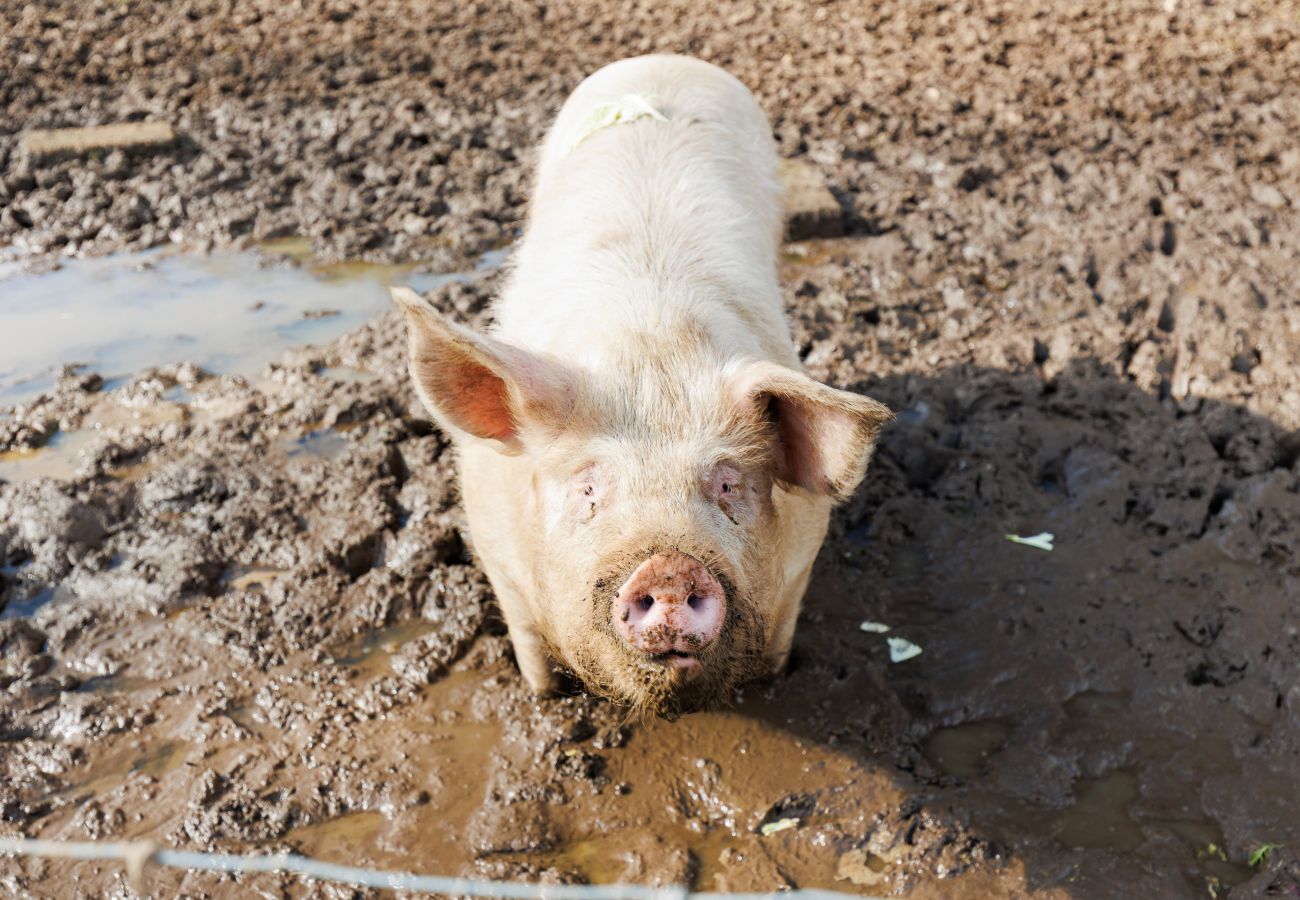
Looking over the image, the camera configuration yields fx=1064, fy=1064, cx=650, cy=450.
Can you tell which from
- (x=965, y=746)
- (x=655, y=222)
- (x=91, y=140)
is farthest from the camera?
(x=91, y=140)

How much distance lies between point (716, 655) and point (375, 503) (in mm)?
2399

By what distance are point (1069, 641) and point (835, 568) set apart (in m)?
0.91

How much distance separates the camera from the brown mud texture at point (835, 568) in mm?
3318

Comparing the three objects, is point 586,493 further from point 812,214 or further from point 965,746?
point 812,214

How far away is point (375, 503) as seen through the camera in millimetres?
4641

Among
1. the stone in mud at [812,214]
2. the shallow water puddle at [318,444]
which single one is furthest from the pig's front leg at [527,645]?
the stone in mud at [812,214]

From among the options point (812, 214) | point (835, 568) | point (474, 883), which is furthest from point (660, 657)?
point (812, 214)

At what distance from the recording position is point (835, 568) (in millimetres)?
4289

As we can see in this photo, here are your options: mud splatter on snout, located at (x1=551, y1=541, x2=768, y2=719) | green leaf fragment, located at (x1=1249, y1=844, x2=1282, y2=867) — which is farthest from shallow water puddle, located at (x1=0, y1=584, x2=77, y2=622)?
green leaf fragment, located at (x1=1249, y1=844, x2=1282, y2=867)

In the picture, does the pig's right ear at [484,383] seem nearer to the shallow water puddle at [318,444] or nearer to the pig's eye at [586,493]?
the pig's eye at [586,493]

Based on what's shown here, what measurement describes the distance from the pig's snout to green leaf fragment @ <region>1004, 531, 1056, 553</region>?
219 cm

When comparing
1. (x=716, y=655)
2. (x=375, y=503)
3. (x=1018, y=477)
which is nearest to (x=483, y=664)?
(x=375, y=503)

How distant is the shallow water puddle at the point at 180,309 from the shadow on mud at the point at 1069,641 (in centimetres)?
335

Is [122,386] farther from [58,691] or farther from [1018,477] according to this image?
[1018,477]
